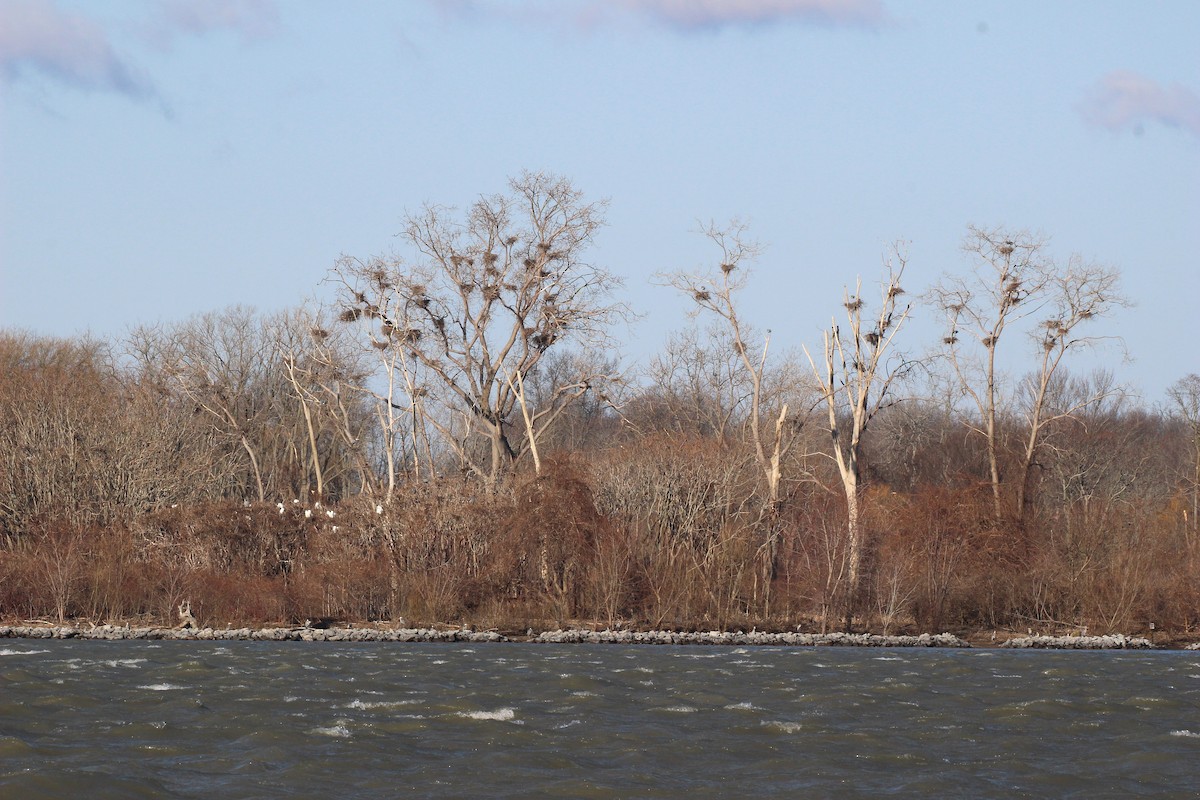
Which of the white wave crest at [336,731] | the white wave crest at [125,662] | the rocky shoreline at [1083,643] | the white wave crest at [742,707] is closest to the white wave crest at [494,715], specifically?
the white wave crest at [336,731]

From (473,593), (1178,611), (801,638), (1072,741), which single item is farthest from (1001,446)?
(1072,741)

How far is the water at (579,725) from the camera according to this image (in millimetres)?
12500

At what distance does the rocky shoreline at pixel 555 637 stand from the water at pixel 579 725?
8.80 ft

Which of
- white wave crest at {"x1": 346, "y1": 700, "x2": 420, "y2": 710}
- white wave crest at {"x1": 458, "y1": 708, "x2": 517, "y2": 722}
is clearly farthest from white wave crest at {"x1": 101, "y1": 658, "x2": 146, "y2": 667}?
white wave crest at {"x1": 458, "y1": 708, "x2": 517, "y2": 722}

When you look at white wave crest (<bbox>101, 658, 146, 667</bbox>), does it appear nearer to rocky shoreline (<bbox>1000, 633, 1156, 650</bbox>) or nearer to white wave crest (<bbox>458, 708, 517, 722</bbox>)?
white wave crest (<bbox>458, 708, 517, 722</bbox>)

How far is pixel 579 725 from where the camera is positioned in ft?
52.4

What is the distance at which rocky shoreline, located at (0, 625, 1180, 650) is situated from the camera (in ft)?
89.5

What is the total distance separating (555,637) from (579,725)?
12214mm

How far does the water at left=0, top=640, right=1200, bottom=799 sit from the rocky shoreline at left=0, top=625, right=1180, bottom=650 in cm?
268

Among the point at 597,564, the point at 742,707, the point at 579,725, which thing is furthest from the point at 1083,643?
the point at 579,725

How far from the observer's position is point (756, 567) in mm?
30812

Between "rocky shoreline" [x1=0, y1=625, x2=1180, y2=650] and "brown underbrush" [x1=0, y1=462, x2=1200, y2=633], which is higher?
"brown underbrush" [x1=0, y1=462, x2=1200, y2=633]

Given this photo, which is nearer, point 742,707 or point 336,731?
point 336,731

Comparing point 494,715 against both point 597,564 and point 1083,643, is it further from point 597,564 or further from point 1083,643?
point 1083,643
